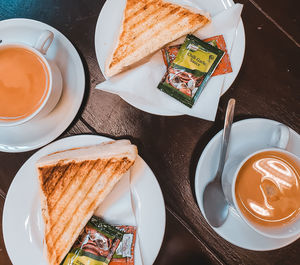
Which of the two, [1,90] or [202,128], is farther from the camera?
[202,128]

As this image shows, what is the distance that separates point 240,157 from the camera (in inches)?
39.3

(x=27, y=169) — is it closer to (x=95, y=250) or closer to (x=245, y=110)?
(x=95, y=250)

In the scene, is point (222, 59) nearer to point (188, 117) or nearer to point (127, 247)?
point (188, 117)

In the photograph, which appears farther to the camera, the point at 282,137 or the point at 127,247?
the point at 127,247

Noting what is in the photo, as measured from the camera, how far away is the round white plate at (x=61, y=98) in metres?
1.00

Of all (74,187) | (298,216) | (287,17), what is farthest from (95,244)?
(287,17)

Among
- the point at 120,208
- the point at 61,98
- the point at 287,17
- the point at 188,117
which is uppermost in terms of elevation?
the point at 287,17

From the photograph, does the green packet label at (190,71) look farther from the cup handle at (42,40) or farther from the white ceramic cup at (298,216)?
the cup handle at (42,40)

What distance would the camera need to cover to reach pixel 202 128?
110 cm

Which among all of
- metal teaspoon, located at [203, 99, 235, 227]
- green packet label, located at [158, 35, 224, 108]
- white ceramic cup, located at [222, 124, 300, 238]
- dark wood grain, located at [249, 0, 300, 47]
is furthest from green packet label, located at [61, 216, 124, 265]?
dark wood grain, located at [249, 0, 300, 47]

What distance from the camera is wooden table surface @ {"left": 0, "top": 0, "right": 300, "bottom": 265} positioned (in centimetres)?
109

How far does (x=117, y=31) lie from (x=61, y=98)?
31cm

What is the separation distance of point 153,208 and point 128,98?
0.41 meters

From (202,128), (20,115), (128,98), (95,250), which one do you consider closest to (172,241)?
(95,250)
